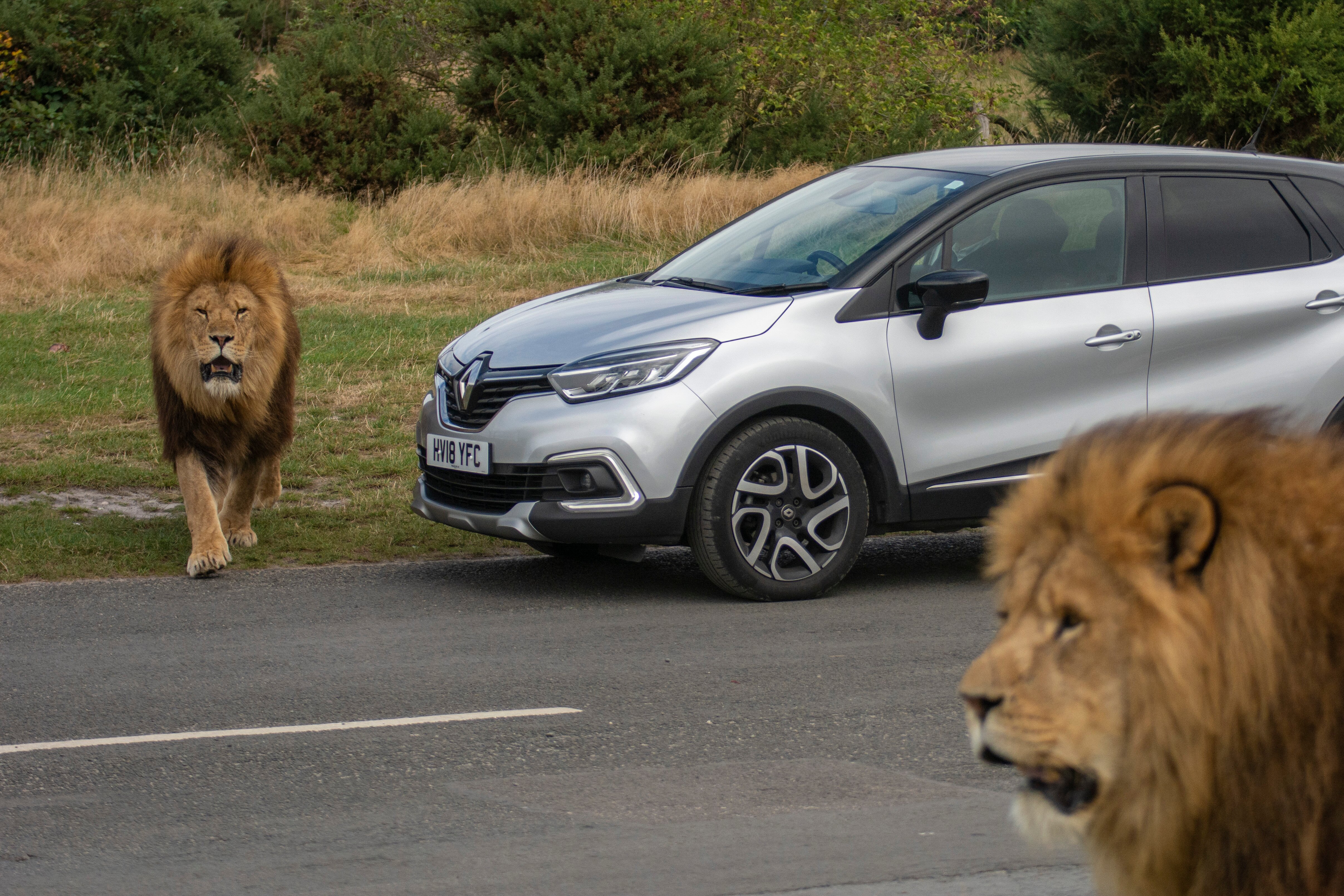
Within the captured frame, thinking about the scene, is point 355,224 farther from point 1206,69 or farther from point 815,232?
point 1206,69

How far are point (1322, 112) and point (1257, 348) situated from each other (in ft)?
67.3

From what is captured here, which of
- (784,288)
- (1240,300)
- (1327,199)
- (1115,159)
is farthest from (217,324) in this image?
(1327,199)

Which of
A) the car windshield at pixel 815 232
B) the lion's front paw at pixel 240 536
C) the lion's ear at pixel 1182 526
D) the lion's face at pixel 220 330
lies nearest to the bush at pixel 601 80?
the car windshield at pixel 815 232

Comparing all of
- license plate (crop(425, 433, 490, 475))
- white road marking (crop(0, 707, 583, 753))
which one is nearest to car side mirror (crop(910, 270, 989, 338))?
license plate (crop(425, 433, 490, 475))

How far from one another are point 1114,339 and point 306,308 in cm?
972

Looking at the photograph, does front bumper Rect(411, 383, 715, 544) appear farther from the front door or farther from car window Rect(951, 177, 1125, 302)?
car window Rect(951, 177, 1125, 302)

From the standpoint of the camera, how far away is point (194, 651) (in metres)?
6.08

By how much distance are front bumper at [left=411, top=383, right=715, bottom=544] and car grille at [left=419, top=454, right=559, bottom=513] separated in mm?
32

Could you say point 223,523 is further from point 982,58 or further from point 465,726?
point 982,58

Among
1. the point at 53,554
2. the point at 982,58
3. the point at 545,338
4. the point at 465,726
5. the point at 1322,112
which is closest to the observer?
the point at 465,726

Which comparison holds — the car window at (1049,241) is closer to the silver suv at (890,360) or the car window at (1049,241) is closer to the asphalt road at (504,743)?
Result: the silver suv at (890,360)

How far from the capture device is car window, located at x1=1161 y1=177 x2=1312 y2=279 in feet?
23.7

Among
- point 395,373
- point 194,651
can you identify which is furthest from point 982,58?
point 194,651

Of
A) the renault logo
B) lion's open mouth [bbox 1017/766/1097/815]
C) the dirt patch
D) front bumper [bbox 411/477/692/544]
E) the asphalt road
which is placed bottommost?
the asphalt road
